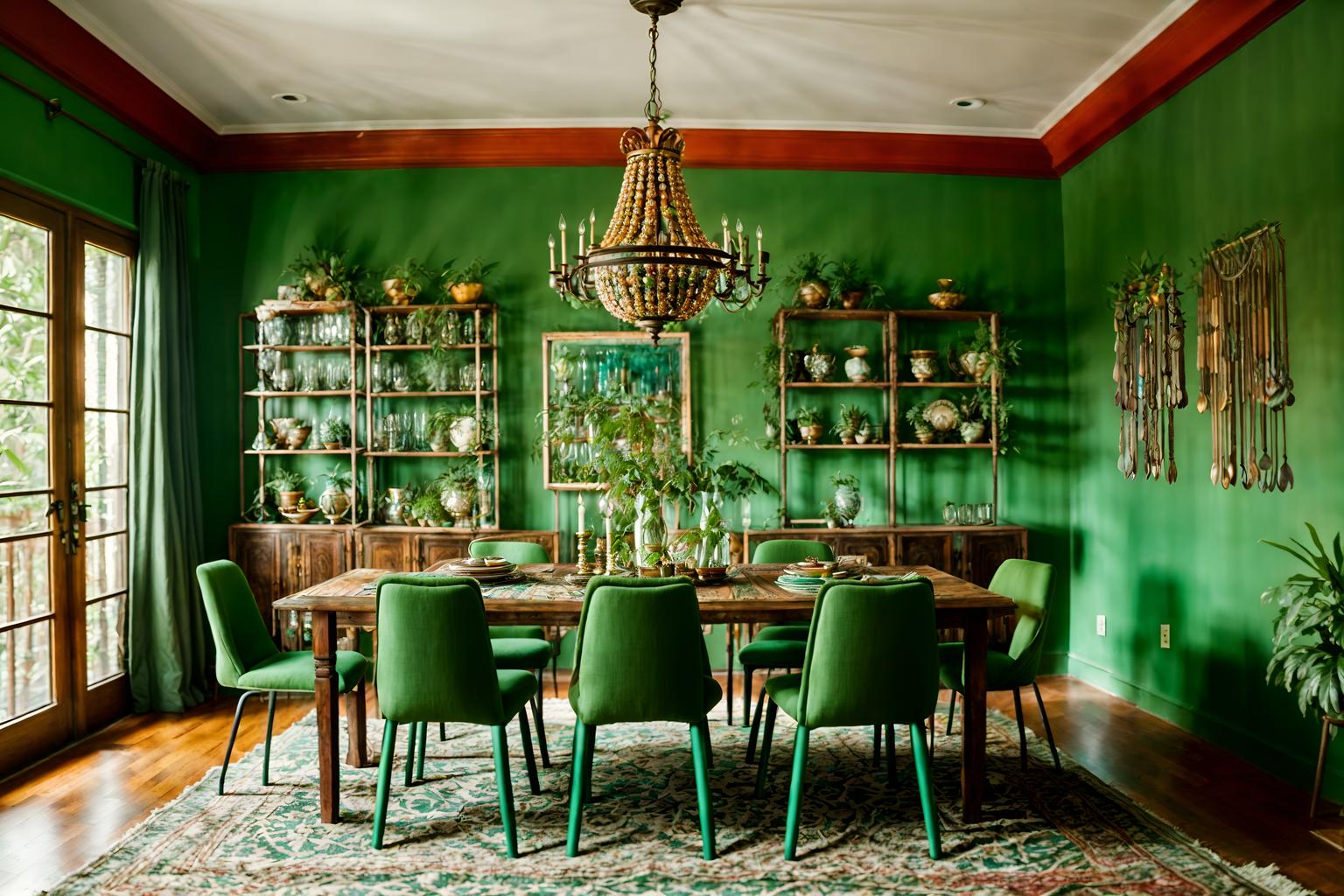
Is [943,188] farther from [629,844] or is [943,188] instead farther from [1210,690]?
[629,844]

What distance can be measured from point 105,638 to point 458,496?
1843mm

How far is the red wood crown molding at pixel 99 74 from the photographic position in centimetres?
391

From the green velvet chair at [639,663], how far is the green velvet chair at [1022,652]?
105 cm

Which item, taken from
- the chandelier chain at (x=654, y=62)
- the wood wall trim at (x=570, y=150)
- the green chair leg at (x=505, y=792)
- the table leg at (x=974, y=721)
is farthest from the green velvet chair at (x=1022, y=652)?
the wood wall trim at (x=570, y=150)

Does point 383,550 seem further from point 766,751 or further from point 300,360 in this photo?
point 766,751

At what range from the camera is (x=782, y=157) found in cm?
564

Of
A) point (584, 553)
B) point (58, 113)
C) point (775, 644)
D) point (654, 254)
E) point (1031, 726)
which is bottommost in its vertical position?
point (1031, 726)

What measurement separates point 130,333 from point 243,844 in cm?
289

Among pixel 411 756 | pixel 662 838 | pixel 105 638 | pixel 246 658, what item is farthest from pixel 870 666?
pixel 105 638

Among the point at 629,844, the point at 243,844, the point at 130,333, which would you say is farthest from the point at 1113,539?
the point at 130,333

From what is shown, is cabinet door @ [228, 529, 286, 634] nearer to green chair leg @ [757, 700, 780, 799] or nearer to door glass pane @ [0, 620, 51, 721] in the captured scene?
door glass pane @ [0, 620, 51, 721]

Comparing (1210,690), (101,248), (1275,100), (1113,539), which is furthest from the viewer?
(1113,539)

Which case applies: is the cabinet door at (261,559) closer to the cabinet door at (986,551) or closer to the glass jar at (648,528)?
the glass jar at (648,528)

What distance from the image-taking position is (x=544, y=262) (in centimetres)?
566
